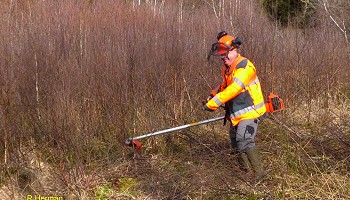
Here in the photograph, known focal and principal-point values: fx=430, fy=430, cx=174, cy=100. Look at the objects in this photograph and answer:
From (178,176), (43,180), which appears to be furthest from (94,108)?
(178,176)

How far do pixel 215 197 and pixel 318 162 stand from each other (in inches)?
41.1

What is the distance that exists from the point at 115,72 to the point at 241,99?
1565mm

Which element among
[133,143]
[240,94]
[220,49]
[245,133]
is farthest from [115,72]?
[245,133]

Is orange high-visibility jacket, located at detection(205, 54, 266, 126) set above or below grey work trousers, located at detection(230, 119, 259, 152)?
above

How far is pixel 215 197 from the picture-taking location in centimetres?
363

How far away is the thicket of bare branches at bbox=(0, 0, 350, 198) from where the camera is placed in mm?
4062

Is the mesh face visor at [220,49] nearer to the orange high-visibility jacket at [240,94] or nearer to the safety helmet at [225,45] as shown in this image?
the safety helmet at [225,45]

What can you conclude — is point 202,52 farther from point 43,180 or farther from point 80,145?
point 43,180

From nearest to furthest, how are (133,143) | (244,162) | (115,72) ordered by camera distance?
(244,162) < (133,143) < (115,72)

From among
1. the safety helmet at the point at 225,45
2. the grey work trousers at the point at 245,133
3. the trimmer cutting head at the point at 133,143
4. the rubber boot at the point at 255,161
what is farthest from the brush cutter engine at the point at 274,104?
the trimmer cutting head at the point at 133,143

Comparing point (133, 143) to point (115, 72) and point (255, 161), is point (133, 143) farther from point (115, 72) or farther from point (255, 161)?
point (255, 161)

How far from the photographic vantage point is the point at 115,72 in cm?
474

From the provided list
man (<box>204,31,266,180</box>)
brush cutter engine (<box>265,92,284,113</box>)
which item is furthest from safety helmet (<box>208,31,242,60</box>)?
Result: brush cutter engine (<box>265,92,284,113</box>)

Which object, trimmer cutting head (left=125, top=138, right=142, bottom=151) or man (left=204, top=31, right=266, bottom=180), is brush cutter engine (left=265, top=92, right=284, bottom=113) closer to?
man (left=204, top=31, right=266, bottom=180)
